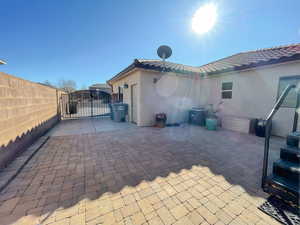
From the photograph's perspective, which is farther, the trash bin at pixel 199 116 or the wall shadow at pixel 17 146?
the trash bin at pixel 199 116

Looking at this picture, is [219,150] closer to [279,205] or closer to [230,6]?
[279,205]

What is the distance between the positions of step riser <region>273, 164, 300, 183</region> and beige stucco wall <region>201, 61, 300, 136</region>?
4471 millimetres

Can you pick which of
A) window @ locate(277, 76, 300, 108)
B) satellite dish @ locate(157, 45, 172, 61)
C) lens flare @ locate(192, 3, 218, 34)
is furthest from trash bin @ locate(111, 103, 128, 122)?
window @ locate(277, 76, 300, 108)

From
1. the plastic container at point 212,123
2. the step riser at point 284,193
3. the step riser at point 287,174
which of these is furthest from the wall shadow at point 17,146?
the plastic container at point 212,123

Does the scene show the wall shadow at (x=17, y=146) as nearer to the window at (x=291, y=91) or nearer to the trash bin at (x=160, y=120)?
the trash bin at (x=160, y=120)

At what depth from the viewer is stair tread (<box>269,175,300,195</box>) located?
1.69 m

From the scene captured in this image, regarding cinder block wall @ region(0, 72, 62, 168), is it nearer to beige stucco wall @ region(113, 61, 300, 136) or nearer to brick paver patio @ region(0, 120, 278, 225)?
brick paver patio @ region(0, 120, 278, 225)

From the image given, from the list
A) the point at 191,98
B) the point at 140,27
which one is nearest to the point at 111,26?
the point at 140,27

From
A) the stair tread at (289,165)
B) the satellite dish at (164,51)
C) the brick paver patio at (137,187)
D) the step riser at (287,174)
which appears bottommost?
Answer: the brick paver patio at (137,187)

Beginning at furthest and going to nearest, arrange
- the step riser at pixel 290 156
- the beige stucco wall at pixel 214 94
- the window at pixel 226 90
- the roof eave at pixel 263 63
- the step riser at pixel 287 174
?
the window at pixel 226 90
the beige stucco wall at pixel 214 94
the roof eave at pixel 263 63
the step riser at pixel 290 156
the step riser at pixel 287 174

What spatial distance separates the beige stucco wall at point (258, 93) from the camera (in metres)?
4.91

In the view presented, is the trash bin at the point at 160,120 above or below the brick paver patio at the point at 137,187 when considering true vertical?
above

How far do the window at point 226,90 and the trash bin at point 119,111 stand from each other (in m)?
5.98

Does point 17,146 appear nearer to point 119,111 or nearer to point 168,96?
point 119,111
